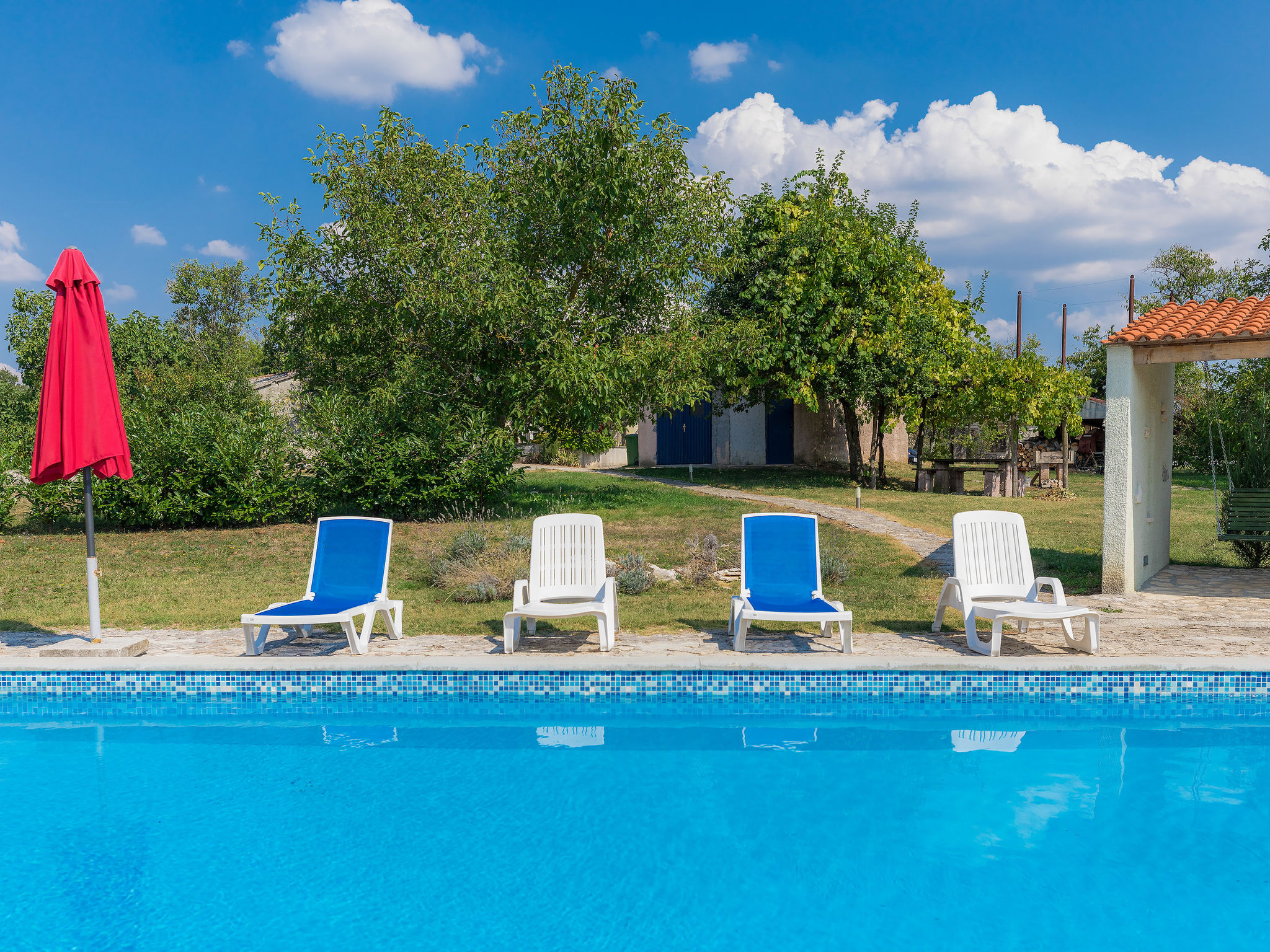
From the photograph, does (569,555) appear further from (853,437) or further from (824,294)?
(853,437)

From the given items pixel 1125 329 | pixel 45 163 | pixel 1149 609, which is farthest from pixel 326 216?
pixel 45 163

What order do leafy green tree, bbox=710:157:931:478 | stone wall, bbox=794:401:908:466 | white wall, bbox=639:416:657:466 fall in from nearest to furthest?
leafy green tree, bbox=710:157:931:478
stone wall, bbox=794:401:908:466
white wall, bbox=639:416:657:466

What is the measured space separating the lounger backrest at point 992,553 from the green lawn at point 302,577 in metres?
0.67

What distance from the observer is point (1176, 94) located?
49.8 ft

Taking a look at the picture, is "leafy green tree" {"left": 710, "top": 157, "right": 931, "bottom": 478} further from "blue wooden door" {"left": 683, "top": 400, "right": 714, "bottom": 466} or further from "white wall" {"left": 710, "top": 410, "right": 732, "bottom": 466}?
"blue wooden door" {"left": 683, "top": 400, "right": 714, "bottom": 466}

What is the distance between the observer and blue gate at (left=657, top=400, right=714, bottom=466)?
26.0 meters

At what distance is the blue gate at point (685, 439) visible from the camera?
26.0 m

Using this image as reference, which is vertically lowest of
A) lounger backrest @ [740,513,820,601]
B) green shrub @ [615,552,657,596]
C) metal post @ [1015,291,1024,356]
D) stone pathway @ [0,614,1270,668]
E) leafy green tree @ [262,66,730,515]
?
stone pathway @ [0,614,1270,668]

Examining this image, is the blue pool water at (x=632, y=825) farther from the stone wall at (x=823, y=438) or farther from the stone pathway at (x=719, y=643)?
the stone wall at (x=823, y=438)

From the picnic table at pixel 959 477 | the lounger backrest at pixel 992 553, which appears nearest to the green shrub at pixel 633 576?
the lounger backrest at pixel 992 553

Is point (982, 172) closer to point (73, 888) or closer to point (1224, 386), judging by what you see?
point (1224, 386)

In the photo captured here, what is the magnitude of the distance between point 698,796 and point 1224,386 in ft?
51.3

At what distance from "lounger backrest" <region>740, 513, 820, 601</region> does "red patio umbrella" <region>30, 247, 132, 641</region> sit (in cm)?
446

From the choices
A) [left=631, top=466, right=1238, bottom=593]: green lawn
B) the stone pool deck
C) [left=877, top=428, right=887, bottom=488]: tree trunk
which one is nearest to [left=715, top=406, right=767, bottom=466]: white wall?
[left=631, top=466, right=1238, bottom=593]: green lawn
